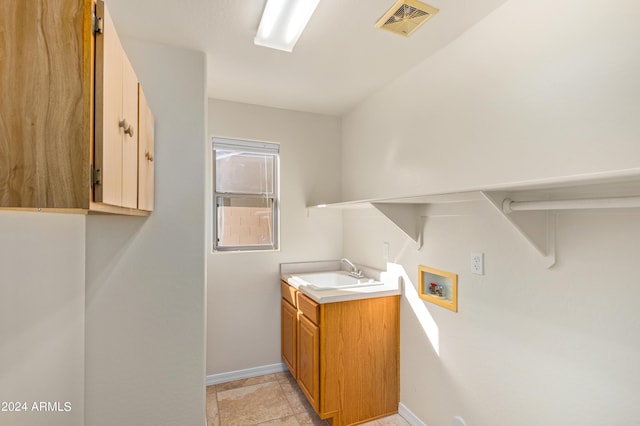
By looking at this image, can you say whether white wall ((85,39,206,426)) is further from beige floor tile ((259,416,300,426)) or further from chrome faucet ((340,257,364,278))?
chrome faucet ((340,257,364,278))

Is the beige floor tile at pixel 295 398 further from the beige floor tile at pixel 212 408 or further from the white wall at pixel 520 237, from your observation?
the white wall at pixel 520 237

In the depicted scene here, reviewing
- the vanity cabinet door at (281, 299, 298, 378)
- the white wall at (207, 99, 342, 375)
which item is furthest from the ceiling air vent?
the vanity cabinet door at (281, 299, 298, 378)

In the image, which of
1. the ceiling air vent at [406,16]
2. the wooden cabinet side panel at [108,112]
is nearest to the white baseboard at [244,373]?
the wooden cabinet side panel at [108,112]

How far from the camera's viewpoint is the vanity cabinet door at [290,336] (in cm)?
246

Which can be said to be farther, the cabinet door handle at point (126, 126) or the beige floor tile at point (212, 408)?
the beige floor tile at point (212, 408)

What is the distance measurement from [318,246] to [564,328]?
205 centimetres

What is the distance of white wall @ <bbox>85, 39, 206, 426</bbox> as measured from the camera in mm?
1632

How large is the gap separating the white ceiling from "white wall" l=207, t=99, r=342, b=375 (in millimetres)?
343

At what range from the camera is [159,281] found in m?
1.74

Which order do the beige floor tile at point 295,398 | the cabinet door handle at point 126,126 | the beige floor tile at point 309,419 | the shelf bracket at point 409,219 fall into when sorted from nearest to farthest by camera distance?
the cabinet door handle at point 126,126 < the shelf bracket at point 409,219 < the beige floor tile at point 309,419 < the beige floor tile at point 295,398

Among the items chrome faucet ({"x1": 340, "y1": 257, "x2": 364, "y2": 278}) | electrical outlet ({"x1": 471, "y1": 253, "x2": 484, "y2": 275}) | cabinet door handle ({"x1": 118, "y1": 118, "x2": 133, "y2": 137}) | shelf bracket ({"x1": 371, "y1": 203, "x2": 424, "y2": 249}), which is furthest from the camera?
chrome faucet ({"x1": 340, "y1": 257, "x2": 364, "y2": 278})

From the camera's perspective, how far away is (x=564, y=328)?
49.3 inches

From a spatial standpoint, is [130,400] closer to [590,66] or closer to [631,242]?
[631,242]

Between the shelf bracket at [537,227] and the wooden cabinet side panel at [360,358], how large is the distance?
1147mm
